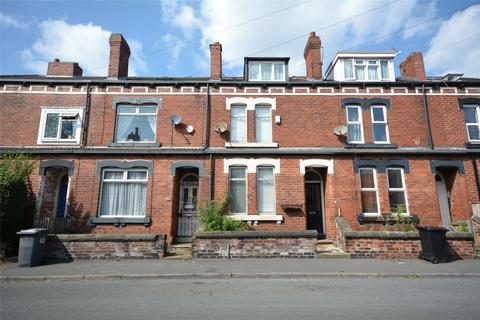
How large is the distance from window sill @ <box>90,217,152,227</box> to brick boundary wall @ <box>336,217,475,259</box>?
8139 mm

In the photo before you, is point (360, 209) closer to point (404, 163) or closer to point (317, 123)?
point (404, 163)

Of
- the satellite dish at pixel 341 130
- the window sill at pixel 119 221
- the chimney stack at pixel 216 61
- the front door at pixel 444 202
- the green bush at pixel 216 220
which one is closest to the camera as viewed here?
the green bush at pixel 216 220

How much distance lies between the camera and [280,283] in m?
7.01

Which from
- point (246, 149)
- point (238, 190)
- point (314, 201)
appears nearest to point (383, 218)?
point (314, 201)

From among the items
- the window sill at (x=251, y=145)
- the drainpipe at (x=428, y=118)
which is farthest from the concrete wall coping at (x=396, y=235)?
the window sill at (x=251, y=145)

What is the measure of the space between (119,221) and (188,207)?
9.97ft

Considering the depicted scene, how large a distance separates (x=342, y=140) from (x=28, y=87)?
15333 millimetres

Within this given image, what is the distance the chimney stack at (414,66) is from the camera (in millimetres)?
14125

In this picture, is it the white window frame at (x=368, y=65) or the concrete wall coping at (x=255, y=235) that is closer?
the concrete wall coping at (x=255, y=235)

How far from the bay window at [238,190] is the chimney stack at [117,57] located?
26.2 feet

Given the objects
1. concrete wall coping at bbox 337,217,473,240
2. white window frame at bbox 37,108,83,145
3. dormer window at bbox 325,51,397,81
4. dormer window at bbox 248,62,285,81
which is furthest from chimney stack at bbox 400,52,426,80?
white window frame at bbox 37,108,83,145

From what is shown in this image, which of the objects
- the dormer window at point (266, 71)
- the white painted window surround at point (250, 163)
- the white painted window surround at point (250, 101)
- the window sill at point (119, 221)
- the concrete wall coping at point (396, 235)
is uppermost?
the dormer window at point (266, 71)

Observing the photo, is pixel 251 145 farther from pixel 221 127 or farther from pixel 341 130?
pixel 341 130

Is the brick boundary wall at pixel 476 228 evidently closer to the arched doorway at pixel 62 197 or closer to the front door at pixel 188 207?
the front door at pixel 188 207
